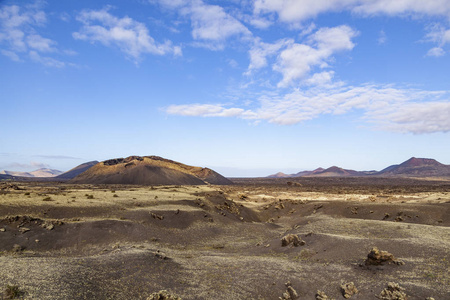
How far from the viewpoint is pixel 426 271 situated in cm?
1217

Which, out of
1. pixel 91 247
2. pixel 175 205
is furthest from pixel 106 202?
pixel 91 247

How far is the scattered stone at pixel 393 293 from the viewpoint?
10.0 meters

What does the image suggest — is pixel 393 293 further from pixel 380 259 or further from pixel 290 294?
pixel 290 294

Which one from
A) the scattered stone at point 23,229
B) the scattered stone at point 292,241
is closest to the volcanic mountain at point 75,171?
the scattered stone at point 23,229

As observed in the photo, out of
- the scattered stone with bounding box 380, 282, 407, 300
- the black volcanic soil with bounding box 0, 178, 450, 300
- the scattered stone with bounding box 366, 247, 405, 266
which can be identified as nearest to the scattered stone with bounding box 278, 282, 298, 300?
the black volcanic soil with bounding box 0, 178, 450, 300

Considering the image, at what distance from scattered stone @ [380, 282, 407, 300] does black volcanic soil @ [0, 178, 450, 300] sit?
0.32 metres

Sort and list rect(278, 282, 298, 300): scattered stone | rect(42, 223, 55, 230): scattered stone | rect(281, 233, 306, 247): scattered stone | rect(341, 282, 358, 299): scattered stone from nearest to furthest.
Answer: rect(341, 282, 358, 299): scattered stone
rect(278, 282, 298, 300): scattered stone
rect(281, 233, 306, 247): scattered stone
rect(42, 223, 55, 230): scattered stone

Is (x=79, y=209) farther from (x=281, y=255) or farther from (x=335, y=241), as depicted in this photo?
(x=335, y=241)

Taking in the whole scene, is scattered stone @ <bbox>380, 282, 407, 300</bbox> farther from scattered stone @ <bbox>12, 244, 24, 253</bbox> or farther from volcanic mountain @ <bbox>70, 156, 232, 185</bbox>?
volcanic mountain @ <bbox>70, 156, 232, 185</bbox>

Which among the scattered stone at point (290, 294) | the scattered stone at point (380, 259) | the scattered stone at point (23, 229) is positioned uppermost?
the scattered stone at point (23, 229)

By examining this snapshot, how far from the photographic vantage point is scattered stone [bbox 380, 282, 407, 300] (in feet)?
32.9

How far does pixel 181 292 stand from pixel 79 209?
18031 mm

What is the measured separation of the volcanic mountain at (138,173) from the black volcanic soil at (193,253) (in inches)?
2264

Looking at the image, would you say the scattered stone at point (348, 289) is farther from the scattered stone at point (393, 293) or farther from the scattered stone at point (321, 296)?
the scattered stone at point (393, 293)
